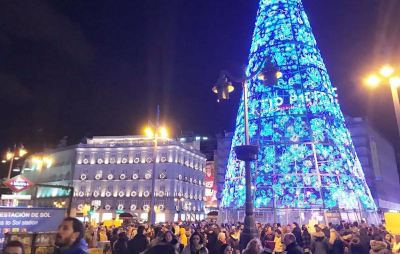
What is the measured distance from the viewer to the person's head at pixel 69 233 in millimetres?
3881

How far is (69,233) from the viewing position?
390 cm

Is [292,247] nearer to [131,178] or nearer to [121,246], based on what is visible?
[121,246]

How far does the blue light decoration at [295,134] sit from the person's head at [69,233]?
19.3 m

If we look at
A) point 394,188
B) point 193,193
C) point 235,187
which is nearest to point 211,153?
point 193,193

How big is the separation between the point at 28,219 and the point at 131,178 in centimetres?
6752

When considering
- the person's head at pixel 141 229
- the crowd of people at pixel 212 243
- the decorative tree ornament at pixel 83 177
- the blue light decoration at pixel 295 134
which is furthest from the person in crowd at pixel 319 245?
the decorative tree ornament at pixel 83 177

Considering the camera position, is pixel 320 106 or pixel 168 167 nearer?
pixel 320 106

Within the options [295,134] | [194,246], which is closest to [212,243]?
[194,246]

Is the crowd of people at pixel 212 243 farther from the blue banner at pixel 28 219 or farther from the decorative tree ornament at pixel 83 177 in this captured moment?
the decorative tree ornament at pixel 83 177

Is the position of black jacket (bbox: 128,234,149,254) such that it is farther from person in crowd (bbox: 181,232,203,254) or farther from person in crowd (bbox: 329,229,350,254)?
person in crowd (bbox: 329,229,350,254)

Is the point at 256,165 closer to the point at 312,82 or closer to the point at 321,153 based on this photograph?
the point at 321,153

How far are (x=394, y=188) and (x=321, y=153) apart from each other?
209ft

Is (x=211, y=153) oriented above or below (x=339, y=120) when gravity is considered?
above

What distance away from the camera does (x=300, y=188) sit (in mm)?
22109
